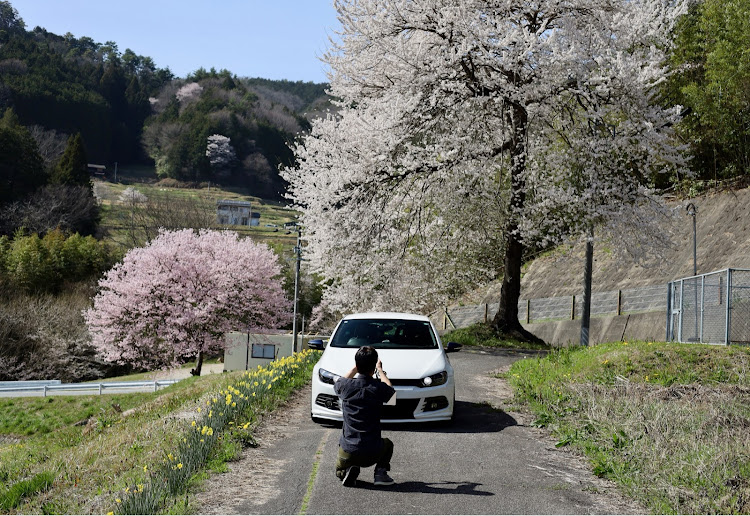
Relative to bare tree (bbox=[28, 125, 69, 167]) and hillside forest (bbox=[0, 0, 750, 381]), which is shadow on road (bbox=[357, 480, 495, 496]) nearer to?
hillside forest (bbox=[0, 0, 750, 381])

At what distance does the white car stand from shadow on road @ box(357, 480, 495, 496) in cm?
197

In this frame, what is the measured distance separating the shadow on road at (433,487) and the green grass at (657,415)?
1381 mm

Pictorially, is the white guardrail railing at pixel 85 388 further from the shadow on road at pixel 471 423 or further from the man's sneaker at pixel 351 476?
the man's sneaker at pixel 351 476

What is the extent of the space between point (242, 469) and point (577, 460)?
354cm

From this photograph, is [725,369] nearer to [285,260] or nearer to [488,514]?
[488,514]

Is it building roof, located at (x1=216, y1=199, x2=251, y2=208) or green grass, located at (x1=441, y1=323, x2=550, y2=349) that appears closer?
green grass, located at (x1=441, y1=323, x2=550, y2=349)

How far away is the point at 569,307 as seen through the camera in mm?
32531

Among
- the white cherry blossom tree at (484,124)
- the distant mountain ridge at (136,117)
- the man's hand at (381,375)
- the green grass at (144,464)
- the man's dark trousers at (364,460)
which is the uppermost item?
the distant mountain ridge at (136,117)

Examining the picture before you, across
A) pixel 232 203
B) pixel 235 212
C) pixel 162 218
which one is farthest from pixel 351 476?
pixel 232 203

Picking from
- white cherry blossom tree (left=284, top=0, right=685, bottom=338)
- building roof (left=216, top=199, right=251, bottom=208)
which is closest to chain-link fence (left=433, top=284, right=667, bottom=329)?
white cherry blossom tree (left=284, top=0, right=685, bottom=338)

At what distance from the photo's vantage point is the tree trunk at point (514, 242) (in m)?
20.8

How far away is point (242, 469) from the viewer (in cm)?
722

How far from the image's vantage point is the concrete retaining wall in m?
26.8

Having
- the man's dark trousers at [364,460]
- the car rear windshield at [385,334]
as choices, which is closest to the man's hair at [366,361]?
the man's dark trousers at [364,460]
